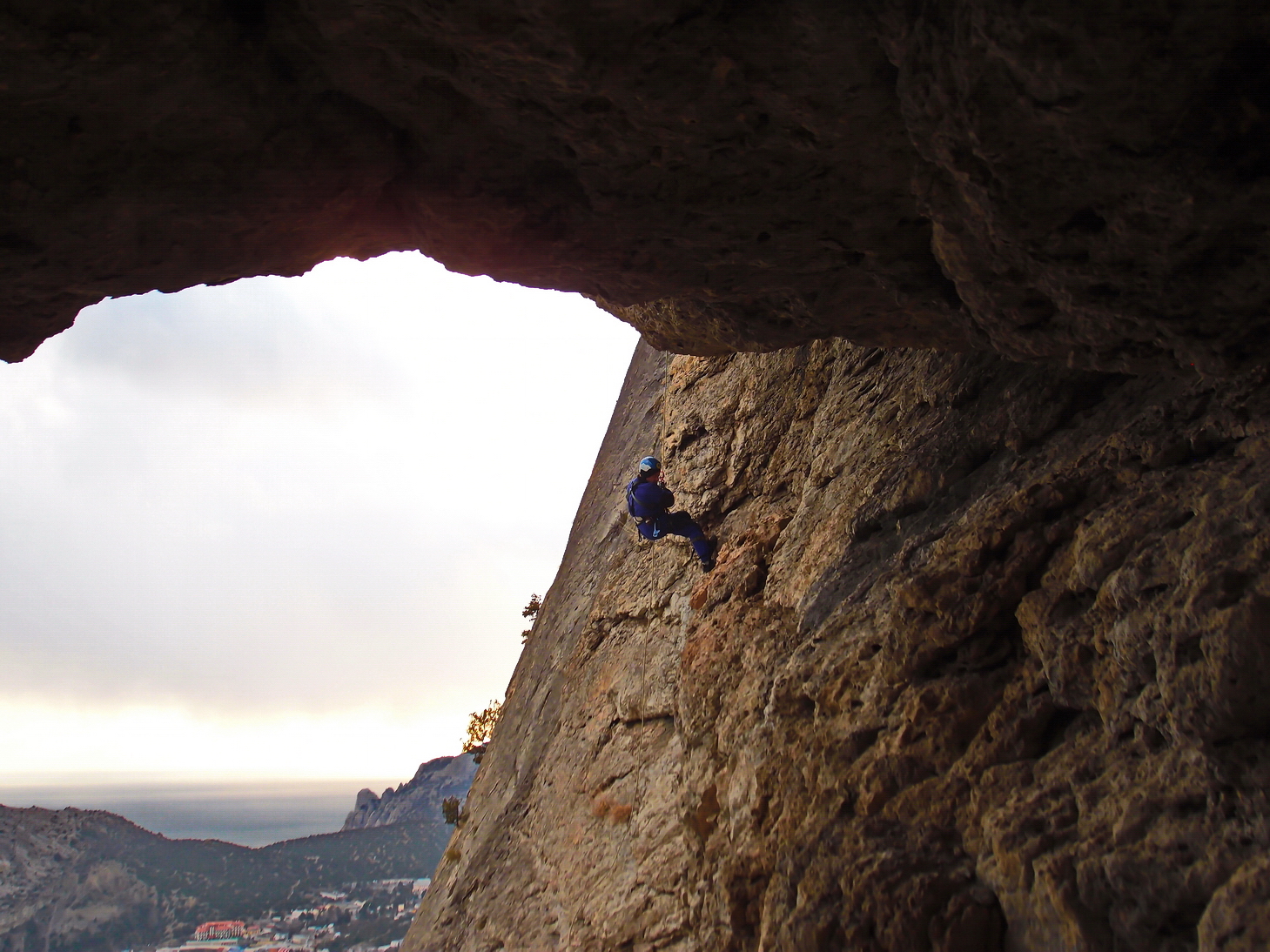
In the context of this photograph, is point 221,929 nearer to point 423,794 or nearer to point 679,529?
point 423,794

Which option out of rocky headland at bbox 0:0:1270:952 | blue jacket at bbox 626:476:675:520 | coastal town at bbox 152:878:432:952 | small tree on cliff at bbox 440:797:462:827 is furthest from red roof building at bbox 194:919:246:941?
rocky headland at bbox 0:0:1270:952

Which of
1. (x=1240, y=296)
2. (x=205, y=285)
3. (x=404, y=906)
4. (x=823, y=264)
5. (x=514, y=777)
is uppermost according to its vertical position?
(x=823, y=264)

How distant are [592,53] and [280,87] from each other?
179 cm

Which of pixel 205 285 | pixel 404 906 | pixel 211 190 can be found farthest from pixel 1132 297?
pixel 404 906

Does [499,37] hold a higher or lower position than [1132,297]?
higher

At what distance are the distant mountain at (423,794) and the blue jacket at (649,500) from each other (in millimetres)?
38691

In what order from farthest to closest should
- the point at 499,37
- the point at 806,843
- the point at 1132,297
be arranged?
the point at 806,843, the point at 1132,297, the point at 499,37

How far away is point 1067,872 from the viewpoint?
11.6ft

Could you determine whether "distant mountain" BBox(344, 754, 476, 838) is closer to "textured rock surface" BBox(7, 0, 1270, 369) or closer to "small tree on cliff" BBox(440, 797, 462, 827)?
"small tree on cliff" BBox(440, 797, 462, 827)

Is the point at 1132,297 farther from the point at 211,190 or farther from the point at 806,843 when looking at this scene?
the point at 211,190

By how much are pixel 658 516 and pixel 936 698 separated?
15.8 ft

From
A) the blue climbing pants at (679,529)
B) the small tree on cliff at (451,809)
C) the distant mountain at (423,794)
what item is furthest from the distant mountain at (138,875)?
the blue climbing pants at (679,529)

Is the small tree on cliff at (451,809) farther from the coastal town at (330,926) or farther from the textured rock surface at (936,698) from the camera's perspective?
the coastal town at (330,926)

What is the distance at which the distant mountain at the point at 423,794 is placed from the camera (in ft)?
145
